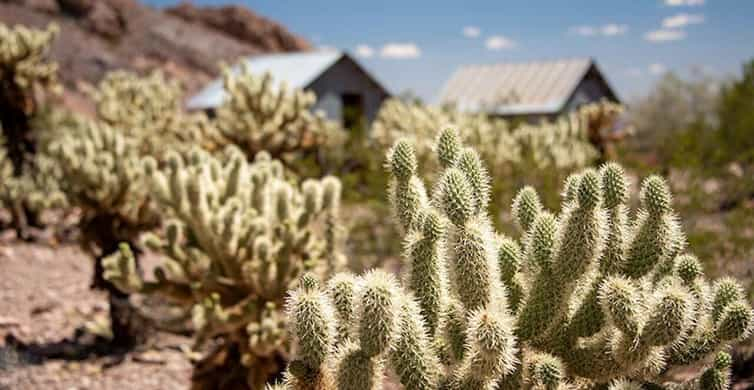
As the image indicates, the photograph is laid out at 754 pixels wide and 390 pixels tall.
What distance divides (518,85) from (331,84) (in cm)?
729

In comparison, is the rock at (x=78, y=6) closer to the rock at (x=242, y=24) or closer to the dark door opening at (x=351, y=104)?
the rock at (x=242, y=24)

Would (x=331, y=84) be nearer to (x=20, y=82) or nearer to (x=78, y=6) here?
(x=20, y=82)

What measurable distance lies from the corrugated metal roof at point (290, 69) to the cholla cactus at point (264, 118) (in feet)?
34.8

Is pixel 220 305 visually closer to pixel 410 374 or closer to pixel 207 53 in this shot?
pixel 410 374

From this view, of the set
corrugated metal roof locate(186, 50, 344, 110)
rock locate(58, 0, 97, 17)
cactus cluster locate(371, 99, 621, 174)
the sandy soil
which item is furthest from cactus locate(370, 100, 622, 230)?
rock locate(58, 0, 97, 17)

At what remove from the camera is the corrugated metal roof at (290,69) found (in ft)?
65.0

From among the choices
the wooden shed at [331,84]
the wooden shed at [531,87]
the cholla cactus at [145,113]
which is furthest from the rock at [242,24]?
the cholla cactus at [145,113]

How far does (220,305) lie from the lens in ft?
15.8

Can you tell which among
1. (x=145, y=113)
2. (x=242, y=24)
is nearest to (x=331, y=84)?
(x=145, y=113)

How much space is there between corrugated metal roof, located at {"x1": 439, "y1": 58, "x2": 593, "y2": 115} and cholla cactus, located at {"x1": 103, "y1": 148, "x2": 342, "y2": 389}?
57.3 feet

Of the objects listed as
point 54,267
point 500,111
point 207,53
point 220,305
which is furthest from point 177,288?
point 207,53

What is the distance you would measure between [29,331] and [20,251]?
99.0 inches

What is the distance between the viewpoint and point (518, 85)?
80.8 ft

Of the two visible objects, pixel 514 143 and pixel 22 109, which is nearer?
pixel 22 109
